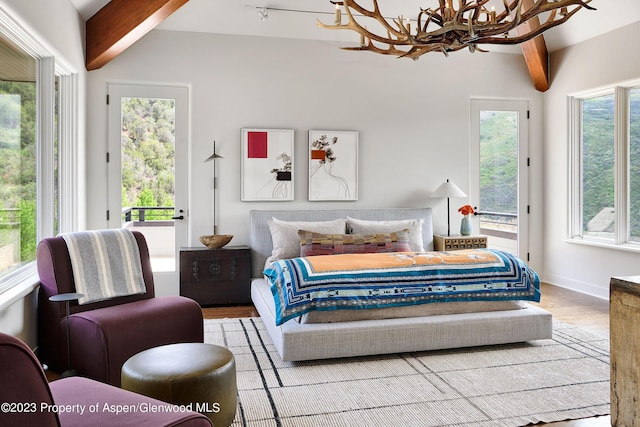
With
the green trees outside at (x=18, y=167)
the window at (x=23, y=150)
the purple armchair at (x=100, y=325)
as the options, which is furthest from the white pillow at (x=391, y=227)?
the green trees outside at (x=18, y=167)

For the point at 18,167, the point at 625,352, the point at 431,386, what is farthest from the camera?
the point at 18,167

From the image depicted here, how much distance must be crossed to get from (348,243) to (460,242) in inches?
64.1

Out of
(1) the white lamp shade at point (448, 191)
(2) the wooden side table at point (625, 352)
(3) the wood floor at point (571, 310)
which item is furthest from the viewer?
(1) the white lamp shade at point (448, 191)

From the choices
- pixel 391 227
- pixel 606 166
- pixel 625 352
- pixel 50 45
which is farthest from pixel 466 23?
pixel 606 166

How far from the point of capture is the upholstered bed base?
10.8 feet

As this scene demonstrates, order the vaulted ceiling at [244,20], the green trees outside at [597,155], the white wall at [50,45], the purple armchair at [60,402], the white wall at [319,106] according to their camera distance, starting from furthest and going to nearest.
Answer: the green trees outside at [597,155], the white wall at [319,106], the vaulted ceiling at [244,20], the white wall at [50,45], the purple armchair at [60,402]

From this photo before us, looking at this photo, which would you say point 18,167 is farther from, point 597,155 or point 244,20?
point 597,155

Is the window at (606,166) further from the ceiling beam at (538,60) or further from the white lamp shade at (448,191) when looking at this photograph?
the white lamp shade at (448,191)

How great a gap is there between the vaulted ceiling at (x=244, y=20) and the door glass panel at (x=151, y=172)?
0.62m

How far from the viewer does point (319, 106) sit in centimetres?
572

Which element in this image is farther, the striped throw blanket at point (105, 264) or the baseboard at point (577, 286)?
the baseboard at point (577, 286)

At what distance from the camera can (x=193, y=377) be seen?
2.15 metres

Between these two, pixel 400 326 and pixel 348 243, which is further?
pixel 348 243

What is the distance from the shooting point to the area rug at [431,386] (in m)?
2.58
